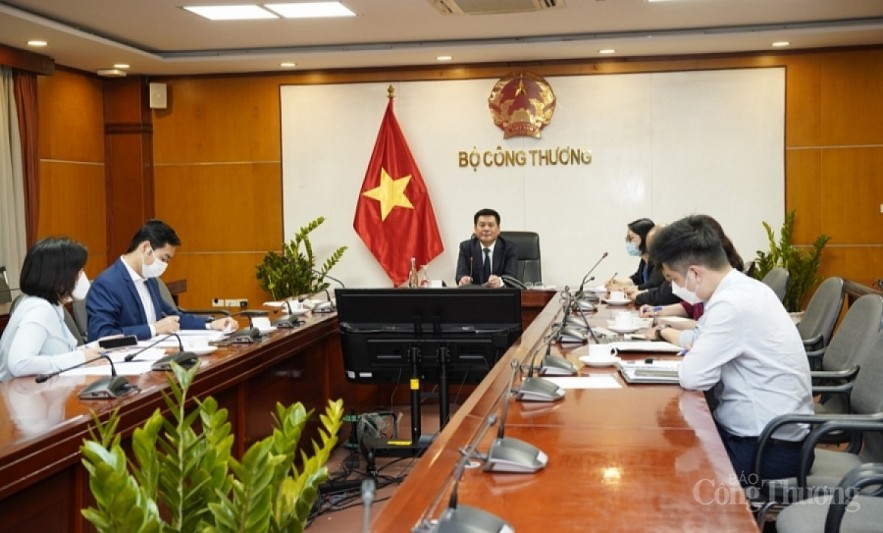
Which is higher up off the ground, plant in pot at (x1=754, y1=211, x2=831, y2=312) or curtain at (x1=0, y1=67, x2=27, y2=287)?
curtain at (x1=0, y1=67, x2=27, y2=287)

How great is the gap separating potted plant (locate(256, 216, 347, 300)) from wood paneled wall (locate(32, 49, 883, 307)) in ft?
1.28

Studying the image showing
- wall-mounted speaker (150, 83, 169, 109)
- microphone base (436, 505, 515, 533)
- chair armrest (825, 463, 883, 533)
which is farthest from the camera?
wall-mounted speaker (150, 83, 169, 109)

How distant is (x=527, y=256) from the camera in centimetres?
755

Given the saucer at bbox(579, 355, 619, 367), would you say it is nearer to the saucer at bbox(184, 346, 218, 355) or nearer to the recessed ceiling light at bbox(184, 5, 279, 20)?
the saucer at bbox(184, 346, 218, 355)

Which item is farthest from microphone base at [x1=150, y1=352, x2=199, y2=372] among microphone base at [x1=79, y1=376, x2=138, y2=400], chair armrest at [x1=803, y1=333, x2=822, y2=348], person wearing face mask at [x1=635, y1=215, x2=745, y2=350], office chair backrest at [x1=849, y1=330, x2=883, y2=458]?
chair armrest at [x1=803, y1=333, x2=822, y2=348]

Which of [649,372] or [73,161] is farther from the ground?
[73,161]

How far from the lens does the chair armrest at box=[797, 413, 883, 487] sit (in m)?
2.68

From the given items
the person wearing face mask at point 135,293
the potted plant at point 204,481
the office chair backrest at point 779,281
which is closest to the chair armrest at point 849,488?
the potted plant at point 204,481

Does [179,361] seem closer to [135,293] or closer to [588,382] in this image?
[135,293]

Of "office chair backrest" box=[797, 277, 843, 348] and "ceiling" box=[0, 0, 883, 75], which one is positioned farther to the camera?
"ceiling" box=[0, 0, 883, 75]

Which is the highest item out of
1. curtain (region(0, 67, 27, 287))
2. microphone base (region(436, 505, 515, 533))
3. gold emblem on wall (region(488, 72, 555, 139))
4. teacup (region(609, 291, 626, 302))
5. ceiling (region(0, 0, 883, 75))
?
ceiling (region(0, 0, 883, 75))

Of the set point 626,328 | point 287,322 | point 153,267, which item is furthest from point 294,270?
point 626,328

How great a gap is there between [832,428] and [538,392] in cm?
80

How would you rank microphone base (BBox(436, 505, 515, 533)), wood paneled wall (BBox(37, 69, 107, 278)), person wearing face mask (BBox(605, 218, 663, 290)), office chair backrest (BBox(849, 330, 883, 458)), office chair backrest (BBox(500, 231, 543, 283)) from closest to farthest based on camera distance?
Result: microphone base (BBox(436, 505, 515, 533)) < office chair backrest (BBox(849, 330, 883, 458)) < person wearing face mask (BBox(605, 218, 663, 290)) < office chair backrest (BBox(500, 231, 543, 283)) < wood paneled wall (BBox(37, 69, 107, 278))
